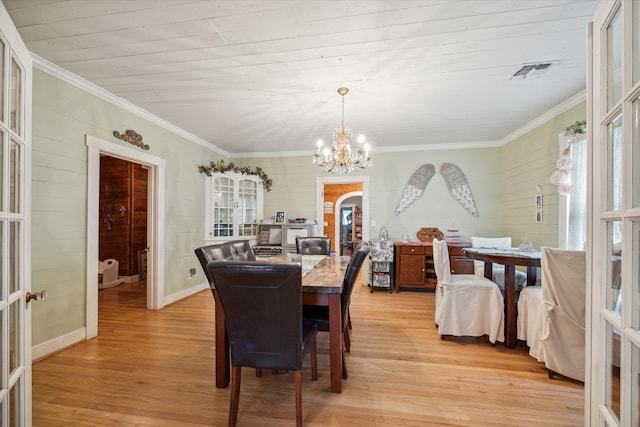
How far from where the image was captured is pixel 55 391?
1952mm

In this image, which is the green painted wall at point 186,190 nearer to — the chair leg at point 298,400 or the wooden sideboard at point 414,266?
the wooden sideboard at point 414,266

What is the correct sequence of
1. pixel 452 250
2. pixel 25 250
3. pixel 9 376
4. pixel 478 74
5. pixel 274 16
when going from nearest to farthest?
1. pixel 9 376
2. pixel 25 250
3. pixel 274 16
4. pixel 478 74
5. pixel 452 250

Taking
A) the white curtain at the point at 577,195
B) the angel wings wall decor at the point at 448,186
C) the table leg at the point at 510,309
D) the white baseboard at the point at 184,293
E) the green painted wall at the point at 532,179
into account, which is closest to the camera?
the table leg at the point at 510,309

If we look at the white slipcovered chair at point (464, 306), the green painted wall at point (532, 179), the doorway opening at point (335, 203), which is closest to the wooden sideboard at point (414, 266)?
the doorway opening at point (335, 203)

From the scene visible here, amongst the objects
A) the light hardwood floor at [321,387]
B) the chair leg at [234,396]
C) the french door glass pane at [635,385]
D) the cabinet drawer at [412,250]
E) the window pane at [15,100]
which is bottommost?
the light hardwood floor at [321,387]

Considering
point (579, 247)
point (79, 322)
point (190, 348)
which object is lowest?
point (190, 348)

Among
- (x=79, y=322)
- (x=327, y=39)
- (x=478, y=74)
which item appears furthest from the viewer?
(x=79, y=322)

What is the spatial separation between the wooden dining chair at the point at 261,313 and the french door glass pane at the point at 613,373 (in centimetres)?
119

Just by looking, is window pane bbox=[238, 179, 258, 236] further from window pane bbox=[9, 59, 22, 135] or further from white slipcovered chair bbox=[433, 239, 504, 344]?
window pane bbox=[9, 59, 22, 135]

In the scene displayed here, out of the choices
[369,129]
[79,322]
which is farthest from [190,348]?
[369,129]

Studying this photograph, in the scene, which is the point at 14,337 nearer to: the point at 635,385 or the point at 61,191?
the point at 61,191

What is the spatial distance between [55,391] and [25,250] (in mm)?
1476

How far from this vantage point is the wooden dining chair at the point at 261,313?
4.58 feet

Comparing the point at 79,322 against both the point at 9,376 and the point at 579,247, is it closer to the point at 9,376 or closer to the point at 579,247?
the point at 9,376
